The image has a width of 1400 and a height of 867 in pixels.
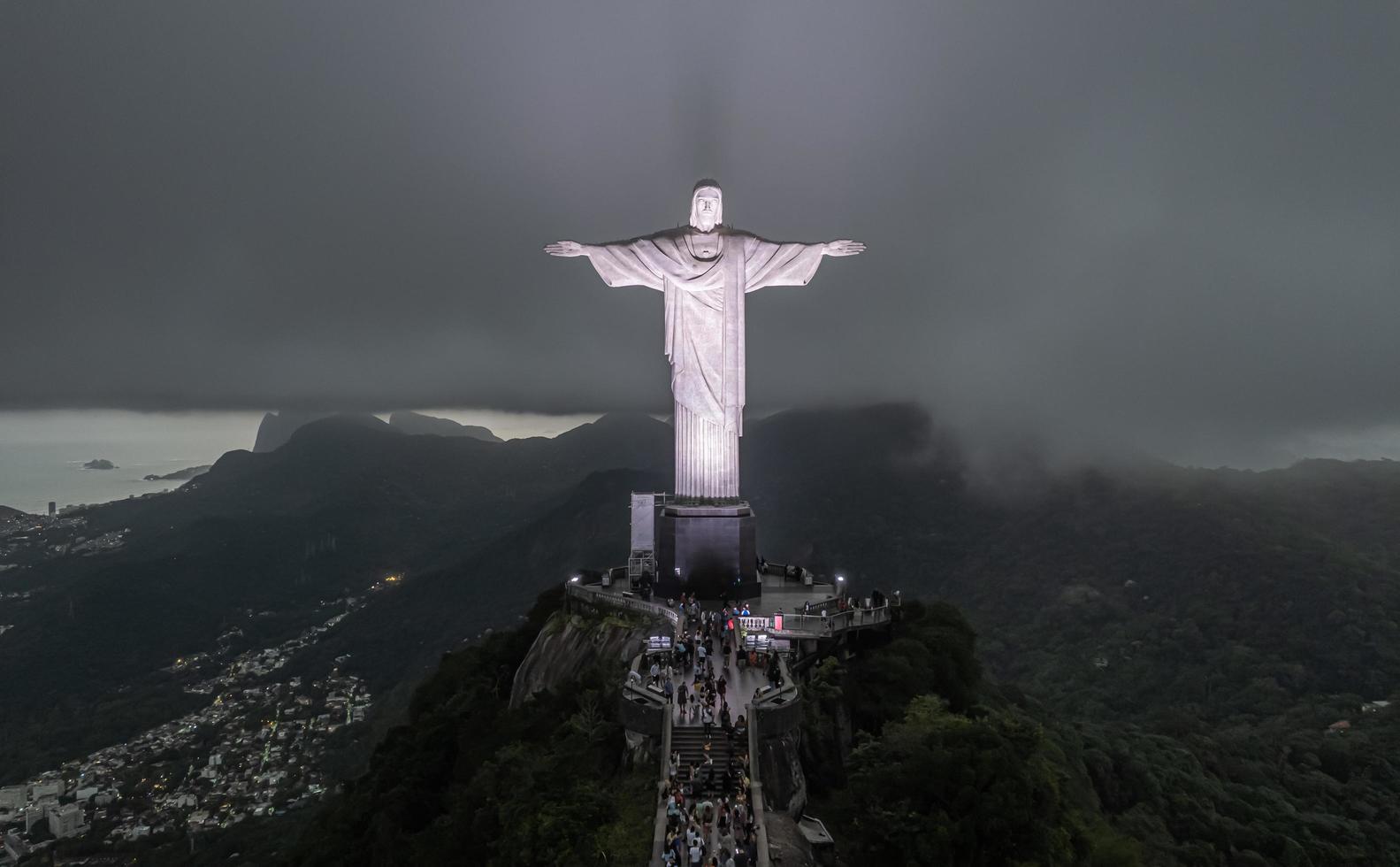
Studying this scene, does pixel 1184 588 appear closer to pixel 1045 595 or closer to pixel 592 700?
pixel 1045 595

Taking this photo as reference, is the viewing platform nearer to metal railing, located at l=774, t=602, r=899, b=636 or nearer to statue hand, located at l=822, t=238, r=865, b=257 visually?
metal railing, located at l=774, t=602, r=899, b=636

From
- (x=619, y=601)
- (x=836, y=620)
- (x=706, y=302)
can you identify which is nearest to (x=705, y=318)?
(x=706, y=302)

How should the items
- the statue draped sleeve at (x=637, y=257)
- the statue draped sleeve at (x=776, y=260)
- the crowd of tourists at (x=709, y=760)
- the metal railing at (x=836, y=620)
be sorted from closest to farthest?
the crowd of tourists at (x=709, y=760) → the metal railing at (x=836, y=620) → the statue draped sleeve at (x=637, y=257) → the statue draped sleeve at (x=776, y=260)

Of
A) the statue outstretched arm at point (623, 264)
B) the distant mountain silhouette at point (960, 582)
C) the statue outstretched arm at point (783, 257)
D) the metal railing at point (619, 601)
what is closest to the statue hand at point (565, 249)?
the statue outstretched arm at point (623, 264)

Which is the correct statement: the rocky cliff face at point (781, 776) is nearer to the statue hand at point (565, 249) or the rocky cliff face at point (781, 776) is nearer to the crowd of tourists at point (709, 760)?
the crowd of tourists at point (709, 760)

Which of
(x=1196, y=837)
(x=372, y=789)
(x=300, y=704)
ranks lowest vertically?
(x=300, y=704)

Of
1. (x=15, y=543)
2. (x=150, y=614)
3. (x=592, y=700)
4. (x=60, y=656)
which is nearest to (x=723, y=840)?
(x=592, y=700)
